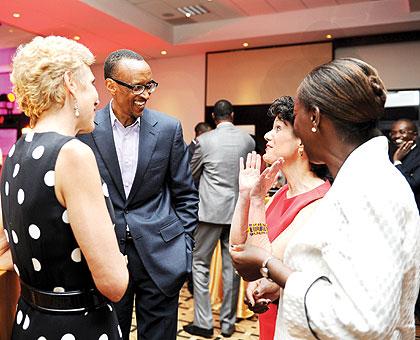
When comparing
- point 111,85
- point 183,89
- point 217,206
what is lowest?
point 217,206

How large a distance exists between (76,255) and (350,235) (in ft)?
2.17

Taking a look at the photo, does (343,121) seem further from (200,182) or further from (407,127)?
(407,127)

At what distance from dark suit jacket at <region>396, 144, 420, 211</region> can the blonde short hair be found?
136 inches

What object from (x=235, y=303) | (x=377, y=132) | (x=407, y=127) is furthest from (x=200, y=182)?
(x=377, y=132)

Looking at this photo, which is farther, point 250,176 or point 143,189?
point 143,189

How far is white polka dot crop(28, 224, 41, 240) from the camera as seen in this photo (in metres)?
1.12

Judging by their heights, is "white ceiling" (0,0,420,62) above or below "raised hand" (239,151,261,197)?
above

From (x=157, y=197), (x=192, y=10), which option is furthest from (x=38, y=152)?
(x=192, y=10)

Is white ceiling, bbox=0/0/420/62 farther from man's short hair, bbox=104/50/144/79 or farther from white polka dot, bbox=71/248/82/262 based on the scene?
white polka dot, bbox=71/248/82/262

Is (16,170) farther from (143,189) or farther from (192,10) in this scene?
(192,10)

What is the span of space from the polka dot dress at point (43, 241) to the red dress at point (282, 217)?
0.65 m

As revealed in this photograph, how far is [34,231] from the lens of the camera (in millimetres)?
1123

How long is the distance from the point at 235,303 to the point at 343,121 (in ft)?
10.1

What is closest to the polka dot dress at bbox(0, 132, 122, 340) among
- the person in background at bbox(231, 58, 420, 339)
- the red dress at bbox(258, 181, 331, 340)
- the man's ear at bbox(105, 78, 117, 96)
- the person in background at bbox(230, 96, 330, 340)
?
the person in background at bbox(231, 58, 420, 339)
